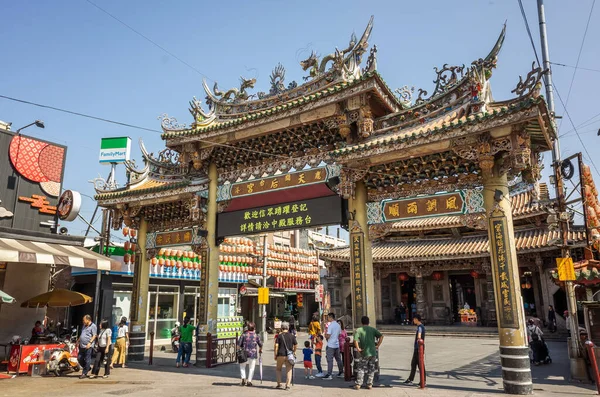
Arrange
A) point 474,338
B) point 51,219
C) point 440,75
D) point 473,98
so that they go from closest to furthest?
point 473,98 → point 440,75 → point 51,219 → point 474,338

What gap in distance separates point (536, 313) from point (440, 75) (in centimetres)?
1843

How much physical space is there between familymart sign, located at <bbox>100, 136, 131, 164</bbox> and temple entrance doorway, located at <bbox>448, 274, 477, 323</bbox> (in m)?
22.6

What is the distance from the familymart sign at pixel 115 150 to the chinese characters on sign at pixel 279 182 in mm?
15688

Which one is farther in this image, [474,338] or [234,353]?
[474,338]

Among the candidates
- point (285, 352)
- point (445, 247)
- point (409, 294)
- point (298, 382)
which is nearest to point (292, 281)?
point (409, 294)

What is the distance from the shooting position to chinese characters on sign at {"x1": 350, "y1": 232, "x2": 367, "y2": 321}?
10898mm

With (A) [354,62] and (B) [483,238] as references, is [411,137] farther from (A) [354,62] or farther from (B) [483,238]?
(B) [483,238]

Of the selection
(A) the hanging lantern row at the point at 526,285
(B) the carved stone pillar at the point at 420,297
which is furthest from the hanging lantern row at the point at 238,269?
(A) the hanging lantern row at the point at 526,285

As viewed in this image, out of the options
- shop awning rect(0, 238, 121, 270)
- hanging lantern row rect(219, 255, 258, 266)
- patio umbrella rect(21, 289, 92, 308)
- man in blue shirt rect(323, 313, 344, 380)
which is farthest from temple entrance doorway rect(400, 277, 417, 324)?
patio umbrella rect(21, 289, 92, 308)

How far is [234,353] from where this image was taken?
48.1ft

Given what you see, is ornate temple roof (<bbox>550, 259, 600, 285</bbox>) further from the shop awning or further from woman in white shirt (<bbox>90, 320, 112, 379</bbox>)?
the shop awning

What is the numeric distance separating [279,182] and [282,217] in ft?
3.83

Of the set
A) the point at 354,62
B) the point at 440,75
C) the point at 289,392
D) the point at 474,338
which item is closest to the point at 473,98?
the point at 440,75

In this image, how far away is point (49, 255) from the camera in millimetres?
13156
